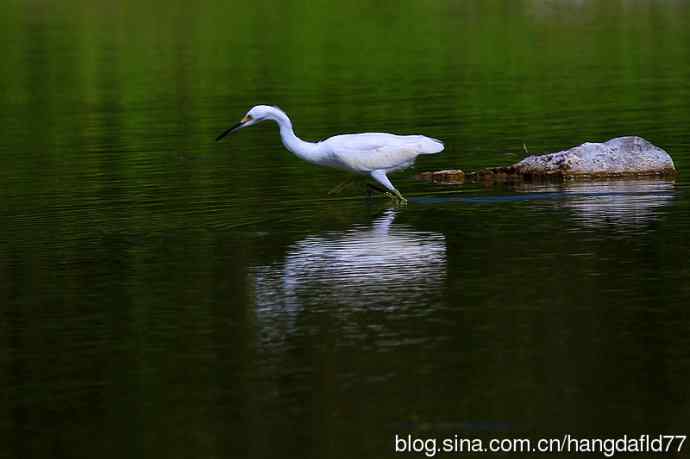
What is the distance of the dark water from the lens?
12.2 meters

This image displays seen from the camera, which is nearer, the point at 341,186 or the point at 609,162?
the point at 341,186

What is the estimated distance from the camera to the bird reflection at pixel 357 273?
1590 cm

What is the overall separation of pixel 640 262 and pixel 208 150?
1399cm

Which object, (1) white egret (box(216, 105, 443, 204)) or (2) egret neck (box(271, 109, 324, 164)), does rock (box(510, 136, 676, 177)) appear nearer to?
(1) white egret (box(216, 105, 443, 204))

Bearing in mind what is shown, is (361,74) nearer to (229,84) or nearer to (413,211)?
(229,84)

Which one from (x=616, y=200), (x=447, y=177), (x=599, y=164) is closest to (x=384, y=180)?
(x=447, y=177)

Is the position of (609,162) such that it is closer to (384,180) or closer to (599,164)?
(599,164)

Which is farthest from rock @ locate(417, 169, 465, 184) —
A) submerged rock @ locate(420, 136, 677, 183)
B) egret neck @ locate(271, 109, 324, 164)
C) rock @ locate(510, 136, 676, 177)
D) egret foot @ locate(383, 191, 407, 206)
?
egret neck @ locate(271, 109, 324, 164)

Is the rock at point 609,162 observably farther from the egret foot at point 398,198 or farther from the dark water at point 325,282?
the egret foot at point 398,198

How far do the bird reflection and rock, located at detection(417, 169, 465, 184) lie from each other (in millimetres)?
4123

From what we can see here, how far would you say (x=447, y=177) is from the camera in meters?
24.8

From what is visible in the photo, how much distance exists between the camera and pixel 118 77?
45969 millimetres

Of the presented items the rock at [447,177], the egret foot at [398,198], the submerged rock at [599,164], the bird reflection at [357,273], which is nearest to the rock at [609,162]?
the submerged rock at [599,164]

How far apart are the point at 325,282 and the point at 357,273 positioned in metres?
0.53
